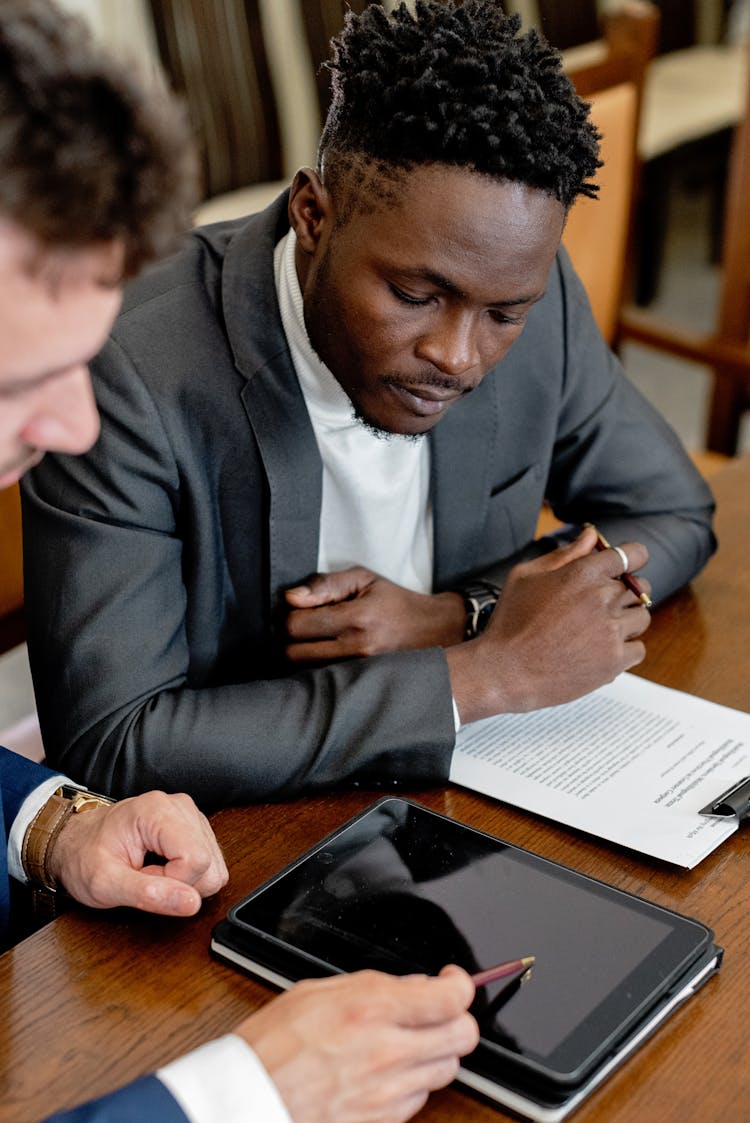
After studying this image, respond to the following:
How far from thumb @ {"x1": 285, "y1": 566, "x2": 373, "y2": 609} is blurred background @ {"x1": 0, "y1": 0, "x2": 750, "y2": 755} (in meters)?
0.46

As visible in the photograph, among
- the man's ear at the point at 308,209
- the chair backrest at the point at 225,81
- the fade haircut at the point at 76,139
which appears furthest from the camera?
the chair backrest at the point at 225,81

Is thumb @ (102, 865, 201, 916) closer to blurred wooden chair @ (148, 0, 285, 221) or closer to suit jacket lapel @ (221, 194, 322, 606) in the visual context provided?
suit jacket lapel @ (221, 194, 322, 606)

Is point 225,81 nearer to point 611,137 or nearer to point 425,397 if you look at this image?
point 611,137

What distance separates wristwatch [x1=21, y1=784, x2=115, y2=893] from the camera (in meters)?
1.17

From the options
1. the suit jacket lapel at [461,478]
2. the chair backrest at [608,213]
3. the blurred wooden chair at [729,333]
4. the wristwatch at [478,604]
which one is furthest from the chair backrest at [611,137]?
the wristwatch at [478,604]

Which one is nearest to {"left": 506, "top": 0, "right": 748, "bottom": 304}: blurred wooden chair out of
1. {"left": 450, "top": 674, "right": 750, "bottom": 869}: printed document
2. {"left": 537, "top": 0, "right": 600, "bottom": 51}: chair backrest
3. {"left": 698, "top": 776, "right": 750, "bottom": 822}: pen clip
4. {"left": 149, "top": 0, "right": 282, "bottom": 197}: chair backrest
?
{"left": 537, "top": 0, "right": 600, "bottom": 51}: chair backrest

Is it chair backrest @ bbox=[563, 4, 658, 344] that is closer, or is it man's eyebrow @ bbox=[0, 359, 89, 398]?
man's eyebrow @ bbox=[0, 359, 89, 398]

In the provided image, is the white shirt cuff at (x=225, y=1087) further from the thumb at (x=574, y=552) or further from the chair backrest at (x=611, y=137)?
the chair backrest at (x=611, y=137)

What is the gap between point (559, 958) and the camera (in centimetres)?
98

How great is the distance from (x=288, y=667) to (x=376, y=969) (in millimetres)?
579

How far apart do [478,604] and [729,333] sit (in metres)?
1.48

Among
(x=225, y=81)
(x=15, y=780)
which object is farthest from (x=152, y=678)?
(x=225, y=81)

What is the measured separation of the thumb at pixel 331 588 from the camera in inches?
57.7

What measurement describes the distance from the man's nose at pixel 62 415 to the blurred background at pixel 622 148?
6.9 inches
